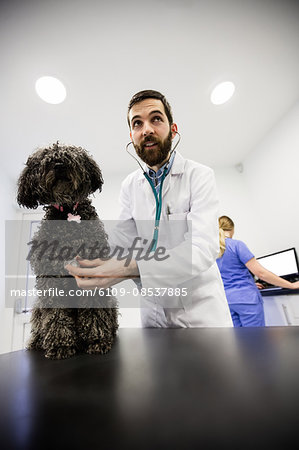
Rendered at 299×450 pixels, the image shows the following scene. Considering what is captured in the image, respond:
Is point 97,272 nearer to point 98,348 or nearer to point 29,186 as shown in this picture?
point 98,348

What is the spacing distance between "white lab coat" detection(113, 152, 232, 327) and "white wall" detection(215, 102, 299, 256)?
2422mm

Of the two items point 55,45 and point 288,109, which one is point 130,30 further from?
point 288,109

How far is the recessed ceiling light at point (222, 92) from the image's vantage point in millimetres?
2344

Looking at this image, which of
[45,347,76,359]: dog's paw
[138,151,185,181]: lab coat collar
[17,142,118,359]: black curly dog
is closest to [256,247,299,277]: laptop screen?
[138,151,185,181]: lab coat collar

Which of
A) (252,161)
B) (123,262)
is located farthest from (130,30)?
(252,161)

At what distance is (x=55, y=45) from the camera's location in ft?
5.92

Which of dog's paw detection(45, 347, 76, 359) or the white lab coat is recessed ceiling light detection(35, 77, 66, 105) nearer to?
the white lab coat

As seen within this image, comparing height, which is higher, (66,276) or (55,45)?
(55,45)

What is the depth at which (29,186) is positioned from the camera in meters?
0.71

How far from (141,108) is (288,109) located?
272cm

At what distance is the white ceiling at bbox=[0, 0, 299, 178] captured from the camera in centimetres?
167

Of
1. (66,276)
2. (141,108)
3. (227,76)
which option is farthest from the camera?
(227,76)

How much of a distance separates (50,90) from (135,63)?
0.85 m

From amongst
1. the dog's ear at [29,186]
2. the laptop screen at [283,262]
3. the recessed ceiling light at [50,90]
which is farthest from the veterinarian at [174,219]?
the laptop screen at [283,262]
